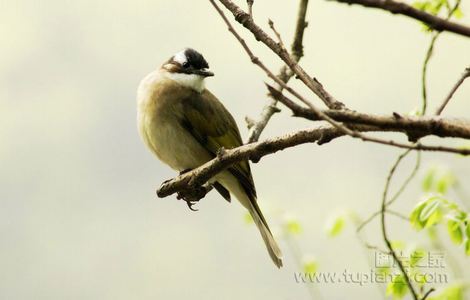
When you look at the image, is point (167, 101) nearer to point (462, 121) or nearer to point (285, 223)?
point (285, 223)

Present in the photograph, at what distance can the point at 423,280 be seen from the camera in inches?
101

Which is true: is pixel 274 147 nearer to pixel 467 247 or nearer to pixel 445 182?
pixel 467 247

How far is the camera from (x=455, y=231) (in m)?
2.51

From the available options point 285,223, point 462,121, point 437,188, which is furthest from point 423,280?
point 285,223

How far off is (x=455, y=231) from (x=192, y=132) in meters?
2.00

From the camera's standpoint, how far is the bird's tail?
13.1ft

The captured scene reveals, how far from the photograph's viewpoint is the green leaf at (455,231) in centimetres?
250

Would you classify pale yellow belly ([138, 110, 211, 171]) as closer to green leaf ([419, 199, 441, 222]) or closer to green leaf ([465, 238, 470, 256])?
green leaf ([419, 199, 441, 222])

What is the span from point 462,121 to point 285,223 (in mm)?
2715

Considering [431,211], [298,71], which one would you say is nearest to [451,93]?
[298,71]

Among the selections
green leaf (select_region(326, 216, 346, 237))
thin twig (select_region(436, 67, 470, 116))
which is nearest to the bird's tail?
green leaf (select_region(326, 216, 346, 237))

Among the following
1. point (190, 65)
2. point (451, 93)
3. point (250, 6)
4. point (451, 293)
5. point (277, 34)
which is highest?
point (190, 65)

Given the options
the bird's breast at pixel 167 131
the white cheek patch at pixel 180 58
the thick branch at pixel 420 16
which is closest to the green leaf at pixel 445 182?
the bird's breast at pixel 167 131

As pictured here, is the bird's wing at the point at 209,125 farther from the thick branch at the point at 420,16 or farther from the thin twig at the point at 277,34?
the thick branch at the point at 420,16
